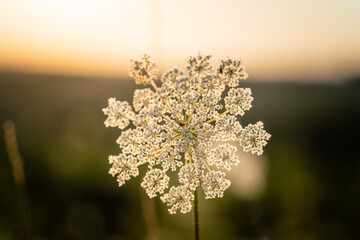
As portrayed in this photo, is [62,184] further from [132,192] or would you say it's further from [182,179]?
[182,179]

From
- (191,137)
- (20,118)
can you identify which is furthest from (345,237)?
(20,118)

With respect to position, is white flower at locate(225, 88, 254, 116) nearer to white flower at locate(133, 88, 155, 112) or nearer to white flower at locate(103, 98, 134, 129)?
white flower at locate(133, 88, 155, 112)

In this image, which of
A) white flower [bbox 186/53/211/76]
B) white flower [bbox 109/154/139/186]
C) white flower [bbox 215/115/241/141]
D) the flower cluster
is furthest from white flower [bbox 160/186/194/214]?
white flower [bbox 186/53/211/76]

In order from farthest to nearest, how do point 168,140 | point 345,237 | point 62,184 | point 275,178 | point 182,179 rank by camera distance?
point 275,178 < point 62,184 < point 345,237 < point 168,140 < point 182,179

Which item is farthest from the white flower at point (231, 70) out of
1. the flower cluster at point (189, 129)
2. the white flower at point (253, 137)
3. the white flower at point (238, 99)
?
the white flower at point (253, 137)

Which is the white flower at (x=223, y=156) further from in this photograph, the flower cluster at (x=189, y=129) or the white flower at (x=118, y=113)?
the white flower at (x=118, y=113)

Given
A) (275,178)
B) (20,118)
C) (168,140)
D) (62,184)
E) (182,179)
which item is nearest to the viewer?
(182,179)

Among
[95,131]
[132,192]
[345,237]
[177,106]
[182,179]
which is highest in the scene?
[177,106]
